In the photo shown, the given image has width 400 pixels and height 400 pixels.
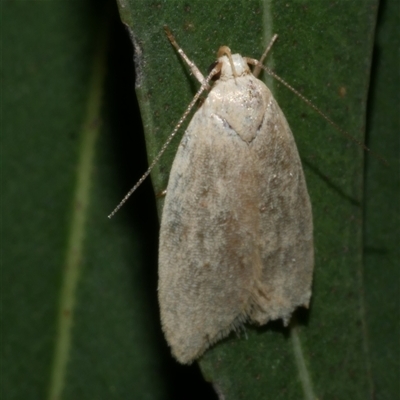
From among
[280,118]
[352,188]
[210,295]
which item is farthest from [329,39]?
[210,295]

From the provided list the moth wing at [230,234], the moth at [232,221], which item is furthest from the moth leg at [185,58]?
the moth wing at [230,234]

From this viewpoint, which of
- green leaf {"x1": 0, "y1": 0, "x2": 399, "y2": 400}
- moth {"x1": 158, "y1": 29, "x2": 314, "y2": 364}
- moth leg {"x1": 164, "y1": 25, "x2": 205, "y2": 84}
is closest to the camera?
moth leg {"x1": 164, "y1": 25, "x2": 205, "y2": 84}

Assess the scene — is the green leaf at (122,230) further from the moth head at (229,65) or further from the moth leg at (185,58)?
the moth leg at (185,58)

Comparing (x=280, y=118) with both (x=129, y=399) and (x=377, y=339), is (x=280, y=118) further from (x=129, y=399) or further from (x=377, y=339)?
(x=129, y=399)

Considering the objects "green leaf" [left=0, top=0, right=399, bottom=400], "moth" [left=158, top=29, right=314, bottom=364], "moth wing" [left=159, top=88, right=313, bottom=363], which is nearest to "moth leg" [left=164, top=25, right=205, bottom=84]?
"moth" [left=158, top=29, right=314, bottom=364]

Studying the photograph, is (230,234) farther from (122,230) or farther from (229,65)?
(122,230)

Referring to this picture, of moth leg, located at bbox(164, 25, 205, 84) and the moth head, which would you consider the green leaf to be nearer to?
the moth head

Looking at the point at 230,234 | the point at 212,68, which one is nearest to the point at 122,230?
the point at 230,234
